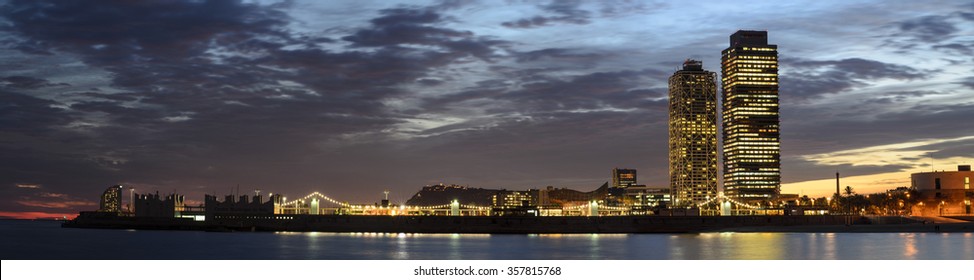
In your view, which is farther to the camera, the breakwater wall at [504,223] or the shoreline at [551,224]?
the breakwater wall at [504,223]

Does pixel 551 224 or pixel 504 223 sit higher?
pixel 504 223

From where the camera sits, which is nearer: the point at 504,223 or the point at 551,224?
the point at 551,224

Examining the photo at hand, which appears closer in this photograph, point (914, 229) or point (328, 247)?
point (328, 247)

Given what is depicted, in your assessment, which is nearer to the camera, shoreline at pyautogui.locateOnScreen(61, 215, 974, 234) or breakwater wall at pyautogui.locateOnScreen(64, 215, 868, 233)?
shoreline at pyautogui.locateOnScreen(61, 215, 974, 234)

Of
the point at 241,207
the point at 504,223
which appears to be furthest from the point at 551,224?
the point at 241,207

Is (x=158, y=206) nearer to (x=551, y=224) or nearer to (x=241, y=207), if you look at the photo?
(x=241, y=207)

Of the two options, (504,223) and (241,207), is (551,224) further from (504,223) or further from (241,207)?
(241,207)

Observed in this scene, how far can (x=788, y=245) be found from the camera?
4124 inches

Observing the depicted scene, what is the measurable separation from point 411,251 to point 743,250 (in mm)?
31019

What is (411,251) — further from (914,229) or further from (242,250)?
(914,229)
